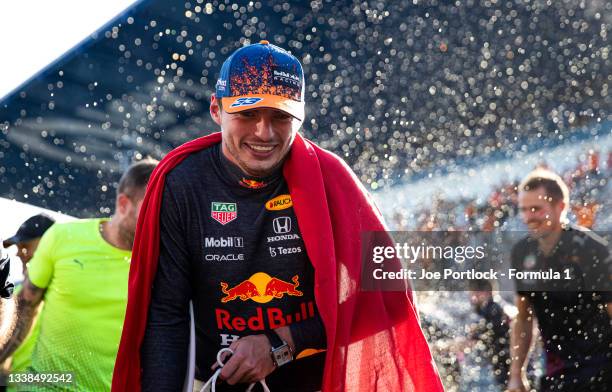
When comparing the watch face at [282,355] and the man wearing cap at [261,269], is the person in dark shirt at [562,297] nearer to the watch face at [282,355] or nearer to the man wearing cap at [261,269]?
the man wearing cap at [261,269]

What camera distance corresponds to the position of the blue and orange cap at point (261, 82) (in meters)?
→ 2.16

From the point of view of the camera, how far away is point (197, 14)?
17.7 ft

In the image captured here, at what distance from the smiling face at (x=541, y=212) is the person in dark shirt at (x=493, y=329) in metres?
1.32

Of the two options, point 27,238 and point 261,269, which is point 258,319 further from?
point 27,238

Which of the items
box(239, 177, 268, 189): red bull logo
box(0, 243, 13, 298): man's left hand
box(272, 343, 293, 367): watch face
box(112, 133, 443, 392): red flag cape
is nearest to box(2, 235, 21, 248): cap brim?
box(0, 243, 13, 298): man's left hand

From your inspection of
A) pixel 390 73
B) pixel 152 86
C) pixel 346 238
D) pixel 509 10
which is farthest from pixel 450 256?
pixel 346 238

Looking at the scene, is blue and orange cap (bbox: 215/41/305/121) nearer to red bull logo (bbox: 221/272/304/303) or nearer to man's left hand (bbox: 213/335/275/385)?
red bull logo (bbox: 221/272/304/303)

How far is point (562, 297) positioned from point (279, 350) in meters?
3.01

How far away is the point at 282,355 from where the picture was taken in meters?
2.15

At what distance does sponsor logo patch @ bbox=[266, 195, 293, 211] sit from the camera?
7.43ft

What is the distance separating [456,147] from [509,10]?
45.7 inches

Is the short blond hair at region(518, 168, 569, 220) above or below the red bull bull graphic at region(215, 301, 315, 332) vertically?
above

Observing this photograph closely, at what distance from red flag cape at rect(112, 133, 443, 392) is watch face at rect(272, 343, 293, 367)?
0.36 ft

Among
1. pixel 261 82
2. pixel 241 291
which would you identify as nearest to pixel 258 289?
pixel 241 291
